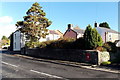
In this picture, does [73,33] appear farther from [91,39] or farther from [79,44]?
[91,39]

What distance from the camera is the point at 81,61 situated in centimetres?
1470

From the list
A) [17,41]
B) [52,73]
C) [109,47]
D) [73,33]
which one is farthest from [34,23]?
[52,73]

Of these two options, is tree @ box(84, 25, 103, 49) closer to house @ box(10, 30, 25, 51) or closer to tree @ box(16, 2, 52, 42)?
tree @ box(16, 2, 52, 42)

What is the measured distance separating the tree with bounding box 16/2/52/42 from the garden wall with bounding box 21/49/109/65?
18.0 feet

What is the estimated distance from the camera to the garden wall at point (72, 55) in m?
13.4

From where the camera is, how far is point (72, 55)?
15883 millimetres

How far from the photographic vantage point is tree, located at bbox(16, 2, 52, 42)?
25.7 metres

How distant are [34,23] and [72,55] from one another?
13849 mm

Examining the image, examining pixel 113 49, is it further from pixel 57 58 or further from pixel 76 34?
pixel 76 34

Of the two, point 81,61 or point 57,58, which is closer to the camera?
point 81,61

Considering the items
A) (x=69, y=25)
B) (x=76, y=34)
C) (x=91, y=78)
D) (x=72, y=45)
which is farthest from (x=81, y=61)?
(x=69, y=25)

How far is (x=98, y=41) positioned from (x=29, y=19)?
645 inches

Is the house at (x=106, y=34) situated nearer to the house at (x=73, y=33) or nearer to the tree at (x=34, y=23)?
the house at (x=73, y=33)

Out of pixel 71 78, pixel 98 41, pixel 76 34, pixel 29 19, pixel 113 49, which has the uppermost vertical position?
pixel 29 19
